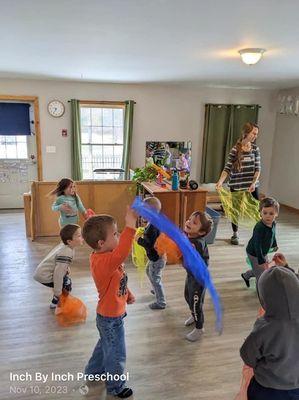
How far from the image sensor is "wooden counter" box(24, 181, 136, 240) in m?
4.67

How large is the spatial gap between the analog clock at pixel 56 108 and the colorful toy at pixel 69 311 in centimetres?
446

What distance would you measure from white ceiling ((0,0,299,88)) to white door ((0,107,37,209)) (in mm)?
1521

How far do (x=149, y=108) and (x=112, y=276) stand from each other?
18.0 ft

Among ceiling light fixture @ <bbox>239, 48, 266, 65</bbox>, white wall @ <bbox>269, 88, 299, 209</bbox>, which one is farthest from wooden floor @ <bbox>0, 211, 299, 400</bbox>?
white wall @ <bbox>269, 88, 299, 209</bbox>

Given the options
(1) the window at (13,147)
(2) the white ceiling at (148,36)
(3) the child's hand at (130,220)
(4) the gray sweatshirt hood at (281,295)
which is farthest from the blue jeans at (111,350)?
(1) the window at (13,147)

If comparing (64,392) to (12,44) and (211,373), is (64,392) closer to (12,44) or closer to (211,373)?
(211,373)

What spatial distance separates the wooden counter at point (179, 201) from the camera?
408 centimetres

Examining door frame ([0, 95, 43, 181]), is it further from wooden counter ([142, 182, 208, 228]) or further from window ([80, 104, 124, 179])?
wooden counter ([142, 182, 208, 228])

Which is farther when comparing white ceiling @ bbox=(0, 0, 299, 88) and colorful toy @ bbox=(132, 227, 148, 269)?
colorful toy @ bbox=(132, 227, 148, 269)

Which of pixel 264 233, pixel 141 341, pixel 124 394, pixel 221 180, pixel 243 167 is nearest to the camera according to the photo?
pixel 124 394

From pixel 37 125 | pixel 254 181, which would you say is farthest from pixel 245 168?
pixel 37 125

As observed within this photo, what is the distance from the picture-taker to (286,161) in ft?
22.8

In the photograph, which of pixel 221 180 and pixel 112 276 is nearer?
pixel 112 276

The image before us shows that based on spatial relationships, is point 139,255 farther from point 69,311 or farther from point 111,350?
point 111,350
